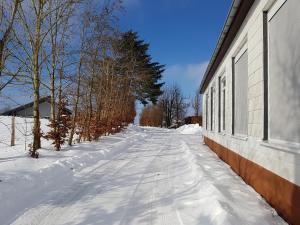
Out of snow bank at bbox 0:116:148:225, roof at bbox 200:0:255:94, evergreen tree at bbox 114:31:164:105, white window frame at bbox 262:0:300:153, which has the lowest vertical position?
snow bank at bbox 0:116:148:225

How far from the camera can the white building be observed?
4469 millimetres

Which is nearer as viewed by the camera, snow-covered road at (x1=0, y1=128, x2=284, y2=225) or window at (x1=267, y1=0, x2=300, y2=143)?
window at (x1=267, y1=0, x2=300, y2=143)

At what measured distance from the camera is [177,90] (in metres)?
77.9

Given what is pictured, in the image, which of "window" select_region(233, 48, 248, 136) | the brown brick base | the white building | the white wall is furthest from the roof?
the brown brick base

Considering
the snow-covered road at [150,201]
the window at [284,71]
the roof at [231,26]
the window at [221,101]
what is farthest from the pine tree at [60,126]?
the window at [284,71]

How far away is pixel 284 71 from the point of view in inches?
196

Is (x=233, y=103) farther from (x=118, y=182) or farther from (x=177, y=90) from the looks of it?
(x=177, y=90)

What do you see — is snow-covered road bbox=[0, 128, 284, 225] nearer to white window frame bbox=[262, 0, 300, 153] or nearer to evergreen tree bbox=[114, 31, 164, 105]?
white window frame bbox=[262, 0, 300, 153]

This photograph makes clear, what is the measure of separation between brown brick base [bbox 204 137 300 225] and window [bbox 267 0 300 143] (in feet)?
1.93

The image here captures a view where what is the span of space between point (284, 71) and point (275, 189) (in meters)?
1.68

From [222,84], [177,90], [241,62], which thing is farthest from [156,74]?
[241,62]

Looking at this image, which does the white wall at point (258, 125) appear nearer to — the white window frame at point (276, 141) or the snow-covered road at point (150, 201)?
the white window frame at point (276, 141)

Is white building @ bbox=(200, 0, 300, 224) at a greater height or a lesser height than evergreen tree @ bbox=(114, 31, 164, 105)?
lesser

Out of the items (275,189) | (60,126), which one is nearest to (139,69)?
(60,126)
